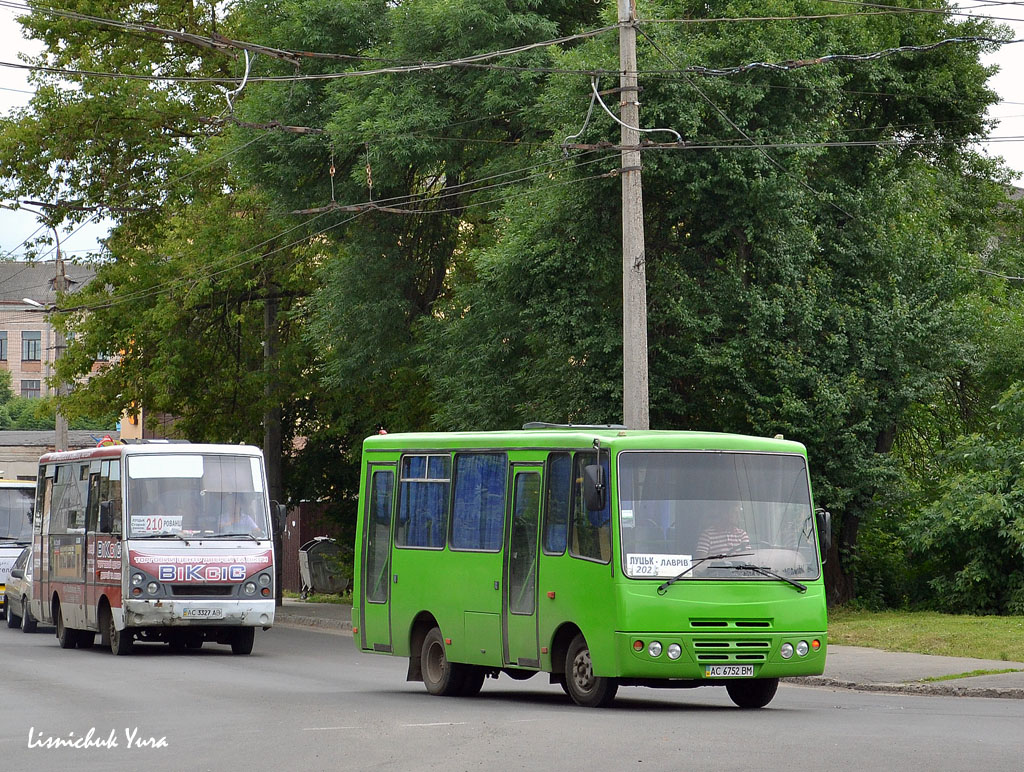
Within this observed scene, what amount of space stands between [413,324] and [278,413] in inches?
320

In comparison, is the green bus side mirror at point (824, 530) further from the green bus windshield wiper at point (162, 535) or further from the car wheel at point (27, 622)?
the car wheel at point (27, 622)

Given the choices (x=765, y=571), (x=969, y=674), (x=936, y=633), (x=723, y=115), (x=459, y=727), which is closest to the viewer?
(x=459, y=727)

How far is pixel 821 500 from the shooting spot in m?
25.5

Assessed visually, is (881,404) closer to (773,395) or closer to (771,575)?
(773,395)

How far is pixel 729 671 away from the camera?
43.0 ft

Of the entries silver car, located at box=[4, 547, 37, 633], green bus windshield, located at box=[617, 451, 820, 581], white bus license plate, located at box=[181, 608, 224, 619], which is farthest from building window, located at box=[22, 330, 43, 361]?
green bus windshield, located at box=[617, 451, 820, 581]

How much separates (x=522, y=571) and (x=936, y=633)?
29.6 feet

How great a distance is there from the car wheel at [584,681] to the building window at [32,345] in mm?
121631

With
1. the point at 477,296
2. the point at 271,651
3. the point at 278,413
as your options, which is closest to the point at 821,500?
the point at 477,296

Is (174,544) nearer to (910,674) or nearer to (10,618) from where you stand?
(910,674)

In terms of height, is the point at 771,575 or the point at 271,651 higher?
the point at 771,575

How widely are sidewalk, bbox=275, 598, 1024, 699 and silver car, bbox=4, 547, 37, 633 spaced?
1440 cm

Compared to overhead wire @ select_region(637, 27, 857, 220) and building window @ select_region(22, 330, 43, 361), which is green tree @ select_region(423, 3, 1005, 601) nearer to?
overhead wire @ select_region(637, 27, 857, 220)

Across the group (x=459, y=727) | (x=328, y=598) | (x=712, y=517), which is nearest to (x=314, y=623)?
(x=328, y=598)
